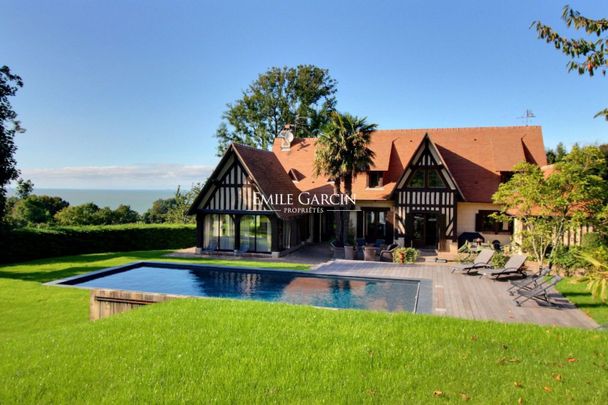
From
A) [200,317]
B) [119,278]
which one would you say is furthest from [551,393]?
[119,278]

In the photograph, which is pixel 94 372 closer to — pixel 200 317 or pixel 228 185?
pixel 200 317

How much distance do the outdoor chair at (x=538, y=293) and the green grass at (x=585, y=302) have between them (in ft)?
2.35

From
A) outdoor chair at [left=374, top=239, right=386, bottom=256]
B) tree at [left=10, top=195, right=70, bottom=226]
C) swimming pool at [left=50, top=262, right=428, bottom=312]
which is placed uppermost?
tree at [left=10, top=195, right=70, bottom=226]

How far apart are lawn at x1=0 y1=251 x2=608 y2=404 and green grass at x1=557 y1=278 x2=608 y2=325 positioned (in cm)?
199

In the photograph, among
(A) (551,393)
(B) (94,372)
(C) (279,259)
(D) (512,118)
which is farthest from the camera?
(D) (512,118)

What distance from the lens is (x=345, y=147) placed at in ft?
68.1

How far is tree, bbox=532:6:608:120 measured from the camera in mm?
5859

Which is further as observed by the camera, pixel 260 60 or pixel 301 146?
pixel 260 60

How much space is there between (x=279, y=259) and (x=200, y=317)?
11.7 meters

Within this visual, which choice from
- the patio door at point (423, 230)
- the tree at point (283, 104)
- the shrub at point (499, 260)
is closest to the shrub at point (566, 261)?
the shrub at point (499, 260)

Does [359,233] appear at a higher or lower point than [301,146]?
lower

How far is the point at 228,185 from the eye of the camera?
21844 millimetres

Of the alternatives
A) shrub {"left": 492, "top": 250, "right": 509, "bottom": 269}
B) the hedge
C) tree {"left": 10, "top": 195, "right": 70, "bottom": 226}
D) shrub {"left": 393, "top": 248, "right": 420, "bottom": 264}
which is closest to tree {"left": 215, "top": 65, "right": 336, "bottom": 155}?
the hedge

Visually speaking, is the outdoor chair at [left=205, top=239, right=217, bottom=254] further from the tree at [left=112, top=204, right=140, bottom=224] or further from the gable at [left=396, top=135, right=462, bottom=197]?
the tree at [left=112, top=204, right=140, bottom=224]
